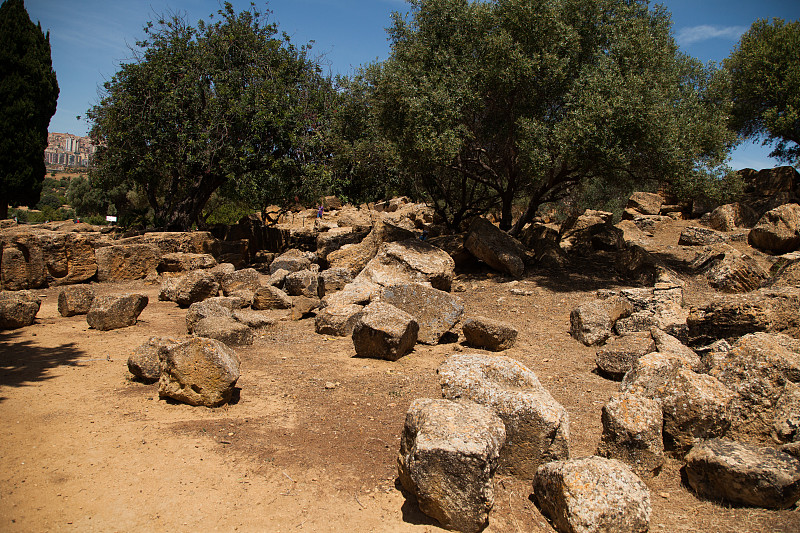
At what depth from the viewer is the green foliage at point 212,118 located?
16922 millimetres

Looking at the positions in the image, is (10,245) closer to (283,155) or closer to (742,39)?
(283,155)

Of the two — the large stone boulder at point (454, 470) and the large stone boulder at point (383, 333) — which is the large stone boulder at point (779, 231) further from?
the large stone boulder at point (454, 470)

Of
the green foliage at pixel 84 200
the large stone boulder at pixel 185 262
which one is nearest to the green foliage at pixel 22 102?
the green foliage at pixel 84 200

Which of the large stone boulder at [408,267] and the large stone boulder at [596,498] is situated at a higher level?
the large stone boulder at [408,267]

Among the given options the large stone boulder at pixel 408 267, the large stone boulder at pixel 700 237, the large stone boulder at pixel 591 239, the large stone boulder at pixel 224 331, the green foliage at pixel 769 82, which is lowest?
the large stone boulder at pixel 224 331

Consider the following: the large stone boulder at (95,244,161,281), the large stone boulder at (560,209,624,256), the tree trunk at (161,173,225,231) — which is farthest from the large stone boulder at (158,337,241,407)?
the tree trunk at (161,173,225,231)

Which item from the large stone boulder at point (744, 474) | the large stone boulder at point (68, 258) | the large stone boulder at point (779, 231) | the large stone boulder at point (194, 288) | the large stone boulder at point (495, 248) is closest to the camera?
the large stone boulder at point (744, 474)

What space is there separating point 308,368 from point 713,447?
4.89m

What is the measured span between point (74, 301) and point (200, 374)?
586 cm

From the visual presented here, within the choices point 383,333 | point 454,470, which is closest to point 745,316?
point 383,333

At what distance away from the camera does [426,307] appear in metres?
8.56

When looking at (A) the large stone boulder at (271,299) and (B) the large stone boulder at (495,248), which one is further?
(B) the large stone boulder at (495,248)

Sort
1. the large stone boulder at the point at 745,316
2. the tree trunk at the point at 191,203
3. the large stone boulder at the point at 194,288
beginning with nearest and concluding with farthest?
the large stone boulder at the point at 745,316 → the large stone boulder at the point at 194,288 → the tree trunk at the point at 191,203

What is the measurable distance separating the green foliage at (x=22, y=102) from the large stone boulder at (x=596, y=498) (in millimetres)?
29841
